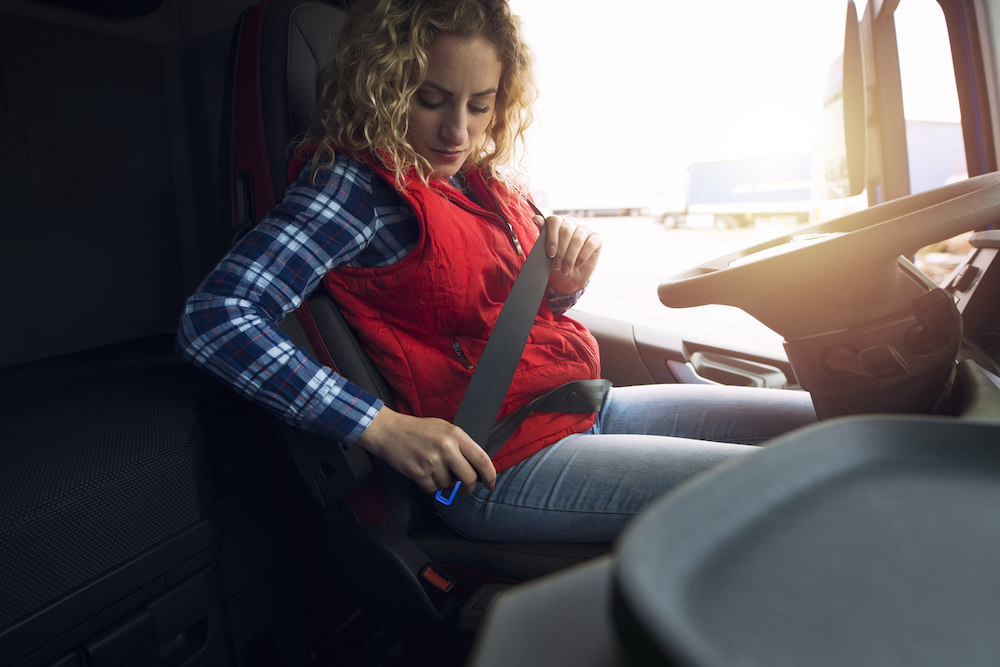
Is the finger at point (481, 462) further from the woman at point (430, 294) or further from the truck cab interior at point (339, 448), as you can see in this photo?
the truck cab interior at point (339, 448)

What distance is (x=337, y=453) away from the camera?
821mm

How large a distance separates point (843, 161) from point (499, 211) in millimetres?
851

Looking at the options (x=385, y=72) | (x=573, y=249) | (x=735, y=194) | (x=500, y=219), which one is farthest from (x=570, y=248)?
(x=735, y=194)

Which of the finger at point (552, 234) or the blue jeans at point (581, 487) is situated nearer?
the blue jeans at point (581, 487)

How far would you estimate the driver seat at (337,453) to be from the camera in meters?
0.82

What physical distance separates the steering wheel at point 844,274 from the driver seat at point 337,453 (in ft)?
1.30

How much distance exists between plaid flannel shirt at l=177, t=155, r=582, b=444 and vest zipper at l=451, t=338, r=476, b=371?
17 centimetres

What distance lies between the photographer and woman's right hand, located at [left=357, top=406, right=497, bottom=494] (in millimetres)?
761

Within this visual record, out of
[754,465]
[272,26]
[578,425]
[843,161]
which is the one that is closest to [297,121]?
[272,26]

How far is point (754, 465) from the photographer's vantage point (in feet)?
0.83

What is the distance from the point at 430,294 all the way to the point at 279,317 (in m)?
0.21

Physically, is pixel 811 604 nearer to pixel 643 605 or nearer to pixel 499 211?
pixel 643 605

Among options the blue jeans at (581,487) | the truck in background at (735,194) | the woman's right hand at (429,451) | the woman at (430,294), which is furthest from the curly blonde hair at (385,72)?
the truck in background at (735,194)

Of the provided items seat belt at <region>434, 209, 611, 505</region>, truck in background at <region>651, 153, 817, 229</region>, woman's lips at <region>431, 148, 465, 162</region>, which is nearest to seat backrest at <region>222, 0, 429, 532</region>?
seat belt at <region>434, 209, 611, 505</region>
